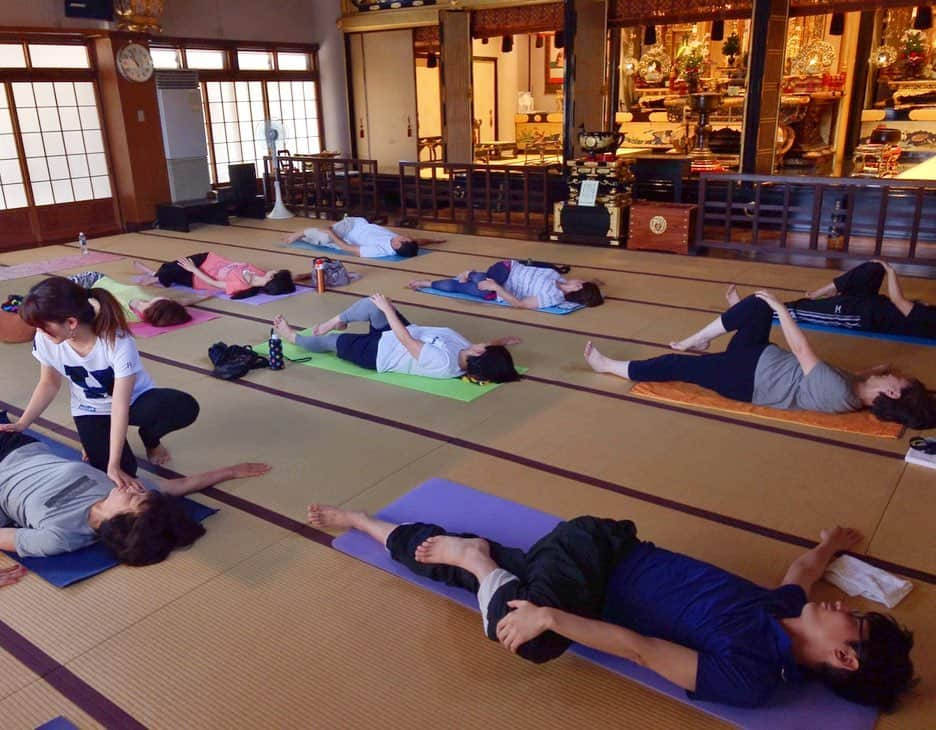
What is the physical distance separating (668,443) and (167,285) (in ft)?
13.5

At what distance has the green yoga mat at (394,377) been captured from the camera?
3744 mm

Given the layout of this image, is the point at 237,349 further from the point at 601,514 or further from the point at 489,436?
the point at 601,514

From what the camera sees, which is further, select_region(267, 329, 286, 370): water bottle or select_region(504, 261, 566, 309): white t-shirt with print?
select_region(504, 261, 566, 309): white t-shirt with print

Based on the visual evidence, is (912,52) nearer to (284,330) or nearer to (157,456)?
(284,330)

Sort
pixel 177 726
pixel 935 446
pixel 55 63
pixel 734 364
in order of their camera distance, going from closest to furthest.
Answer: pixel 177 726
pixel 935 446
pixel 734 364
pixel 55 63

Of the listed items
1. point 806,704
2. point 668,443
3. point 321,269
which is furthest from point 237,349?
point 806,704

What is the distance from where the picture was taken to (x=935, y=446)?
2.99 m

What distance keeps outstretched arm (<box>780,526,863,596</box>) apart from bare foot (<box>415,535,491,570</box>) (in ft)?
2.79

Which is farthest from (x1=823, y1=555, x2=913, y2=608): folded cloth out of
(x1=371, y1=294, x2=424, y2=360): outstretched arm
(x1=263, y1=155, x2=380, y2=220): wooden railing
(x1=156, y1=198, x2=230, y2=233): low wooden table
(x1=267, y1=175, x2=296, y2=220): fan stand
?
(x1=267, y1=175, x2=296, y2=220): fan stand

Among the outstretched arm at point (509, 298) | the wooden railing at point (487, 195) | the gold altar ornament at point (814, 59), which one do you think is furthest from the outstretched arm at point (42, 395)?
the gold altar ornament at point (814, 59)

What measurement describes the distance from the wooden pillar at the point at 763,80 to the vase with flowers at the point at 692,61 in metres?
2.53

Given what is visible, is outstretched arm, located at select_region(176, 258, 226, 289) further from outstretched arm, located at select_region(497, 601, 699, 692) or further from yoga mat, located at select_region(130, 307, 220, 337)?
outstretched arm, located at select_region(497, 601, 699, 692)

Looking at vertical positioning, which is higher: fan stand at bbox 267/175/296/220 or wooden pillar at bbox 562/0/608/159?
wooden pillar at bbox 562/0/608/159

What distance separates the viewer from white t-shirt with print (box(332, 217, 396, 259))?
673 centimetres
